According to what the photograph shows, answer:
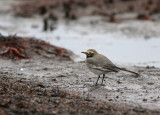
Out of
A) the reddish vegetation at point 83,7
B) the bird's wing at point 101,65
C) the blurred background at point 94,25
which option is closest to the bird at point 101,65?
the bird's wing at point 101,65

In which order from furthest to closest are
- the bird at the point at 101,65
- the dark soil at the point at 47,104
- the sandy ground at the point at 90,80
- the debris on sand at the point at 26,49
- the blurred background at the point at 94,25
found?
the blurred background at the point at 94,25 → the debris on sand at the point at 26,49 → the bird at the point at 101,65 → the sandy ground at the point at 90,80 → the dark soil at the point at 47,104

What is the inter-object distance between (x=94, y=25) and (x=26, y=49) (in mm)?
6062

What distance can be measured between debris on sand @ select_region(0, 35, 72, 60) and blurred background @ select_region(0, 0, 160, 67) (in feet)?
2.18

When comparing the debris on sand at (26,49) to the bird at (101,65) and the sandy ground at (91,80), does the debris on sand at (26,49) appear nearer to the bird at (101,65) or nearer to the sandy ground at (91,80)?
the sandy ground at (91,80)

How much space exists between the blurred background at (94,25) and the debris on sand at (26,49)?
666 mm

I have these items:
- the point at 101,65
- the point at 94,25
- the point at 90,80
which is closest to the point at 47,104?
the point at 101,65

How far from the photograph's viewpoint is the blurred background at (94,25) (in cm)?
1334

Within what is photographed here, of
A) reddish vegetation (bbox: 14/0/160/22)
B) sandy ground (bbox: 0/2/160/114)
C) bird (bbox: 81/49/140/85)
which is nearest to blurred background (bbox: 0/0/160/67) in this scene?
reddish vegetation (bbox: 14/0/160/22)

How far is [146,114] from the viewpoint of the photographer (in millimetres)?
6160

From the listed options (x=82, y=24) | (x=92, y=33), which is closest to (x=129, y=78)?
(x=92, y=33)

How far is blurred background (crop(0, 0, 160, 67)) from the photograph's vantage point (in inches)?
525

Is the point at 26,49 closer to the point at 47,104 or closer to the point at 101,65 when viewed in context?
the point at 101,65

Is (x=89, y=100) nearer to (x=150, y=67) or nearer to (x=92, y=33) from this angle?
(x=150, y=67)

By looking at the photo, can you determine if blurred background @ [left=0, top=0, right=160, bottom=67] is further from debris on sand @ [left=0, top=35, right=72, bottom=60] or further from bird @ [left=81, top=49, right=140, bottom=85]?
bird @ [left=81, top=49, right=140, bottom=85]
